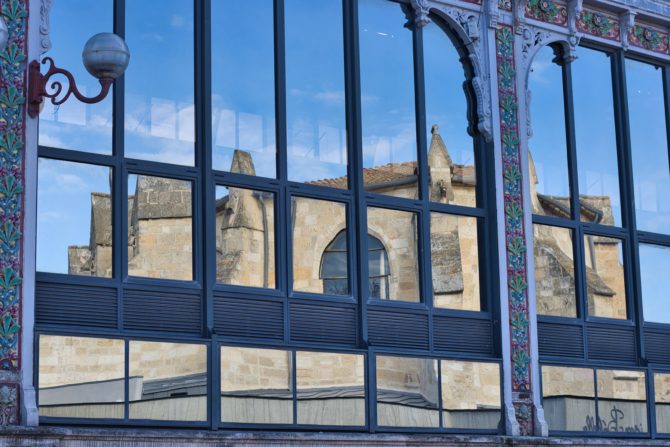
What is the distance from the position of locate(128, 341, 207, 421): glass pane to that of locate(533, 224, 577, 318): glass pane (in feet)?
16.7

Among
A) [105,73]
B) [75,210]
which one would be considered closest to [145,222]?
[75,210]

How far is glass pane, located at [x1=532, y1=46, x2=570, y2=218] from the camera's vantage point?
19.2 meters

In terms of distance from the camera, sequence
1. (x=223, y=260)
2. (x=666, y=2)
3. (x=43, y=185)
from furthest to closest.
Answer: (x=666, y=2)
(x=223, y=260)
(x=43, y=185)

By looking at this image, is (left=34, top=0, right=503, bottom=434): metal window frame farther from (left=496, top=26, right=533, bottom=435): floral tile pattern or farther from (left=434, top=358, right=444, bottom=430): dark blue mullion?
(left=496, top=26, right=533, bottom=435): floral tile pattern

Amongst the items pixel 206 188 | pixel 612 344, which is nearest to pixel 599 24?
pixel 612 344

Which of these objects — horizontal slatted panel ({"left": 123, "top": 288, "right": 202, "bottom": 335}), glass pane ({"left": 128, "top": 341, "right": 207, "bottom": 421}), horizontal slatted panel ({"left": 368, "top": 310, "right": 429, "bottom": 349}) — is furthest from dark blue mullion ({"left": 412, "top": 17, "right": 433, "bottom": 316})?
glass pane ({"left": 128, "top": 341, "right": 207, "bottom": 421})

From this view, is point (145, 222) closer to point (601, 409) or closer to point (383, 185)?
point (383, 185)

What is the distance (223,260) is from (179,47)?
2.34 metres

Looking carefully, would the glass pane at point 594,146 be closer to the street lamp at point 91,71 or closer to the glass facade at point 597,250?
the glass facade at point 597,250

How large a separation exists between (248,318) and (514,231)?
408cm

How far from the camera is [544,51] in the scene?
19.7 m

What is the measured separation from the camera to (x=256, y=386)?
51.7 feet

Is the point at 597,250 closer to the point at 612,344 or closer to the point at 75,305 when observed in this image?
the point at 612,344

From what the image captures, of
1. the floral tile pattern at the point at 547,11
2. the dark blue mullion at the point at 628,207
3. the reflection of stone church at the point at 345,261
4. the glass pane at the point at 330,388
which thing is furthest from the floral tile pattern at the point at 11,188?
the dark blue mullion at the point at 628,207
